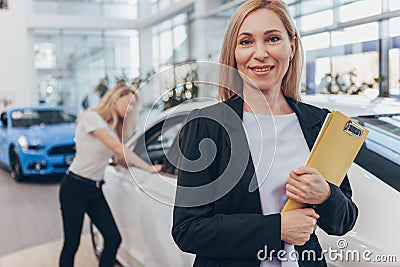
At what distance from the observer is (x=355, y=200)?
1.82m

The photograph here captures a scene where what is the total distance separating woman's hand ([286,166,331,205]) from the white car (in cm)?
52

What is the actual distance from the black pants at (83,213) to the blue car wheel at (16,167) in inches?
234

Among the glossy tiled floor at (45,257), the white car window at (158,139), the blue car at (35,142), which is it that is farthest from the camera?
the blue car at (35,142)

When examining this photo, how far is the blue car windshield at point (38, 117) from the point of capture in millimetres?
10008

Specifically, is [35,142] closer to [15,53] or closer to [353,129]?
[353,129]

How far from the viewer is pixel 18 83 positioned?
17.0 meters

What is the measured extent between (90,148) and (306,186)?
7.97ft

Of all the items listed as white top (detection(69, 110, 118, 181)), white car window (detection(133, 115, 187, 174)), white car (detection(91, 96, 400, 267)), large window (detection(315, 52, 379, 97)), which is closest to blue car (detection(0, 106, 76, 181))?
large window (detection(315, 52, 379, 97))

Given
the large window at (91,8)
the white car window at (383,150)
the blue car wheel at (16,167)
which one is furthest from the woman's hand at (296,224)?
the large window at (91,8)

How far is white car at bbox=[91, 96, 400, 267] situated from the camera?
168 cm

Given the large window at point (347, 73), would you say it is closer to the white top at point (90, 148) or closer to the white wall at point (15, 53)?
the white top at point (90, 148)

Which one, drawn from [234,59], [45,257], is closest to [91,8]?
[45,257]

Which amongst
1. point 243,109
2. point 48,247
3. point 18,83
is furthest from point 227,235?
point 18,83

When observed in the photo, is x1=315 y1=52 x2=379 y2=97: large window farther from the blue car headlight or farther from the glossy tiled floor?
the blue car headlight
